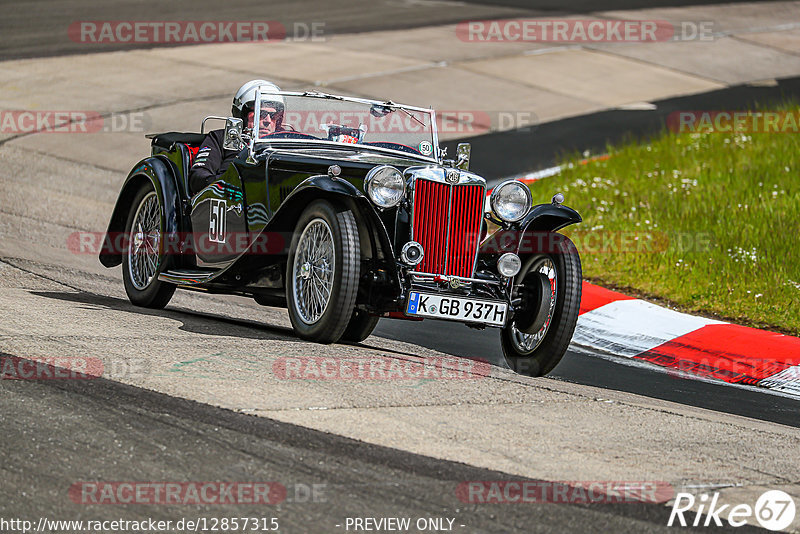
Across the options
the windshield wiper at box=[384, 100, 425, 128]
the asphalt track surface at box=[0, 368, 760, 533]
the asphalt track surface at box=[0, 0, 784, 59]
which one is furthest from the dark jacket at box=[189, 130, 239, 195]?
the asphalt track surface at box=[0, 0, 784, 59]

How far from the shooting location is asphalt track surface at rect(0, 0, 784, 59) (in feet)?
68.6

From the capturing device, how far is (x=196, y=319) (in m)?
7.91

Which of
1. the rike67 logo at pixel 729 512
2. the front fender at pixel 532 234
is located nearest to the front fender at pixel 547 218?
the front fender at pixel 532 234

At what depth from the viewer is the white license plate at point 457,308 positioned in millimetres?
6605

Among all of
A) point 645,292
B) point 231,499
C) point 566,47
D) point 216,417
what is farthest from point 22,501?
point 566,47

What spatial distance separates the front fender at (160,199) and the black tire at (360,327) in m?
1.55

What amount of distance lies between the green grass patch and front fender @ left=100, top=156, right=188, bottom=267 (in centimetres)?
375

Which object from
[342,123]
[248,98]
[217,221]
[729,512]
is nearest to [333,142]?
[342,123]

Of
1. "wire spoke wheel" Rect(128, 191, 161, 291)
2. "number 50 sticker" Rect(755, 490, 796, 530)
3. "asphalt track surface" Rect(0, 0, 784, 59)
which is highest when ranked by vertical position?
"asphalt track surface" Rect(0, 0, 784, 59)

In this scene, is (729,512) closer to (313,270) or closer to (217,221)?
(313,270)

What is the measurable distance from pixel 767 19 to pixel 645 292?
18.1m

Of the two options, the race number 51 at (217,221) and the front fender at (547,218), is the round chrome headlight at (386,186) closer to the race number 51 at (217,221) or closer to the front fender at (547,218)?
the front fender at (547,218)

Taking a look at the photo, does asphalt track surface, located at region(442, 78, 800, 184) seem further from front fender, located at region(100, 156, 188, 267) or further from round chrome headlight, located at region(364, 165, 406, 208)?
round chrome headlight, located at region(364, 165, 406, 208)

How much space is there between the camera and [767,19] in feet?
84.9
